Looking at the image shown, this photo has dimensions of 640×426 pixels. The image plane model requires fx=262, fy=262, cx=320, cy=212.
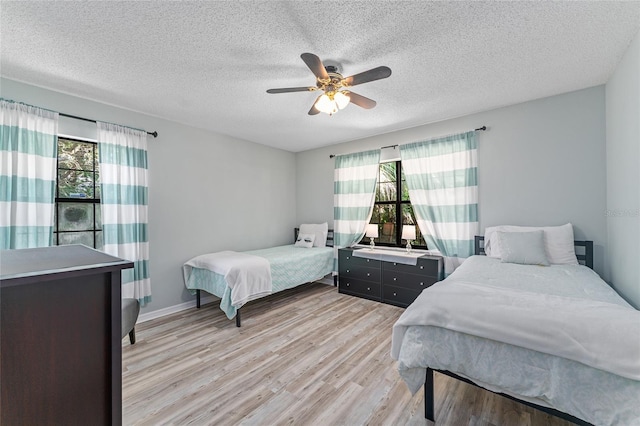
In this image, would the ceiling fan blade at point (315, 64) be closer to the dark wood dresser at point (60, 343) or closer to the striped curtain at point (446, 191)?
the dark wood dresser at point (60, 343)

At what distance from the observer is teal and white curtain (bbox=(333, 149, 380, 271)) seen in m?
4.41

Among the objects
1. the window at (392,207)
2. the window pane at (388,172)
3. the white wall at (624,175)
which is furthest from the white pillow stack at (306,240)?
the white wall at (624,175)

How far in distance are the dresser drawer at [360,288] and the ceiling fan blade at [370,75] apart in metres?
2.88

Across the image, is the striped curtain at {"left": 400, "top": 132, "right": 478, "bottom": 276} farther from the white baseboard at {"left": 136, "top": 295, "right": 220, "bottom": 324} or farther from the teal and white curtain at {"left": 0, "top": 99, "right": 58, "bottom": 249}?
the teal and white curtain at {"left": 0, "top": 99, "right": 58, "bottom": 249}

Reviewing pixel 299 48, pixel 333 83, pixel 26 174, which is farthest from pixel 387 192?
pixel 26 174

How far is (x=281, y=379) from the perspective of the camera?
2109 millimetres

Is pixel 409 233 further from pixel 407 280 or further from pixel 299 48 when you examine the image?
pixel 299 48

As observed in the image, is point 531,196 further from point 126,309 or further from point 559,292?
point 126,309

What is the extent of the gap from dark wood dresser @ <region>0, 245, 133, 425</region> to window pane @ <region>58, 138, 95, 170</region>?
2.75 m

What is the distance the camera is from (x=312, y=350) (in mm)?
2545

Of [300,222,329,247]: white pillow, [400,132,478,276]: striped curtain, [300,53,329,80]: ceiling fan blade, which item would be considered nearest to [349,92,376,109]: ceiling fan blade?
[300,53,329,80]: ceiling fan blade

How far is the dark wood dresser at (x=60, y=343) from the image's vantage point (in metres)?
0.70

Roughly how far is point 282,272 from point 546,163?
136 inches

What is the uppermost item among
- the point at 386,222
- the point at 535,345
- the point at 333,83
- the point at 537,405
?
the point at 333,83
